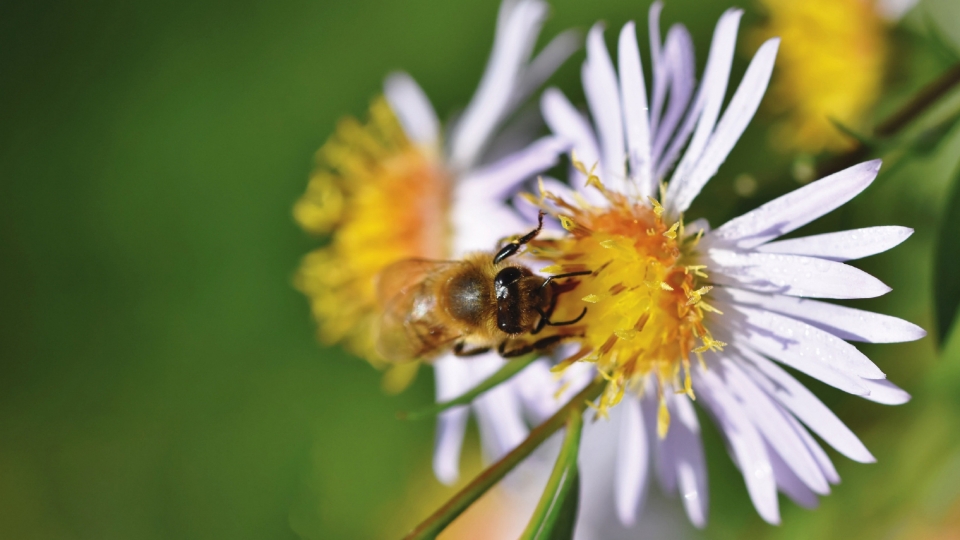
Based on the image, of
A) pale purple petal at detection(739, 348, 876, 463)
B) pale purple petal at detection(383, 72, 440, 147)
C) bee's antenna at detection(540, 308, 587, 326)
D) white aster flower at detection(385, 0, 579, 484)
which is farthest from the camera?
pale purple petal at detection(383, 72, 440, 147)

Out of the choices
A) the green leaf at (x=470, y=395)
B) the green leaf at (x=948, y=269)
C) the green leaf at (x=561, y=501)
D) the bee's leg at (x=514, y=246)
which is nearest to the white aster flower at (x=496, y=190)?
the bee's leg at (x=514, y=246)

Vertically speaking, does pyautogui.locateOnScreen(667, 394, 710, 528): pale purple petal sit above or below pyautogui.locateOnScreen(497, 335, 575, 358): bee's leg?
below

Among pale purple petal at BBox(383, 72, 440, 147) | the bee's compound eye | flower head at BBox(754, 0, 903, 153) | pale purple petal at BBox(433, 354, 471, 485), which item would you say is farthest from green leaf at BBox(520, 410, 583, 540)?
pale purple petal at BBox(383, 72, 440, 147)

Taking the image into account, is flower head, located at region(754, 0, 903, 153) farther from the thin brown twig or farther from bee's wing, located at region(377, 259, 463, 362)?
bee's wing, located at region(377, 259, 463, 362)

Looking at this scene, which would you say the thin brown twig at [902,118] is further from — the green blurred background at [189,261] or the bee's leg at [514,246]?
the green blurred background at [189,261]

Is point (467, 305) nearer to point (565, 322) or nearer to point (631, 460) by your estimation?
point (565, 322)

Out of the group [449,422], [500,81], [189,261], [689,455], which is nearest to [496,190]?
[500,81]
